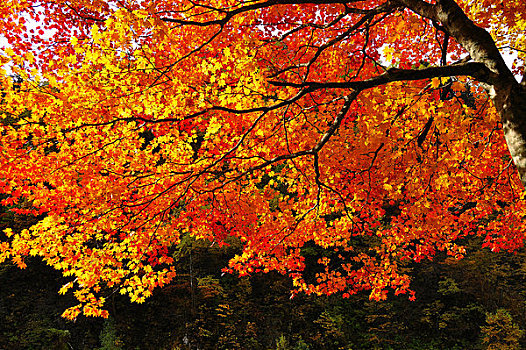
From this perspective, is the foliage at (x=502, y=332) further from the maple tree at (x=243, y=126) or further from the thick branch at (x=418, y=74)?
the thick branch at (x=418, y=74)

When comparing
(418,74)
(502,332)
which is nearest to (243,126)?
(418,74)

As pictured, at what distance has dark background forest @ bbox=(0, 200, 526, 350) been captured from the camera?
12211mm

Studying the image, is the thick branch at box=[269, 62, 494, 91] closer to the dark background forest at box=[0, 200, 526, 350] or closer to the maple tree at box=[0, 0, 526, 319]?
the maple tree at box=[0, 0, 526, 319]

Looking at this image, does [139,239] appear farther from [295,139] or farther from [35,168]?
[295,139]

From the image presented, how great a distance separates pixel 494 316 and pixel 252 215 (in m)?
12.2

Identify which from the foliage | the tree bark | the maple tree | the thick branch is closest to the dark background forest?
the foliage

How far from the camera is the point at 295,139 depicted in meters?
6.91

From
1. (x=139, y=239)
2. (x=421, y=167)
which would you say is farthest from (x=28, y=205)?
(x=421, y=167)

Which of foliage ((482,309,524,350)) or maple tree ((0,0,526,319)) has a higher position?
maple tree ((0,0,526,319))

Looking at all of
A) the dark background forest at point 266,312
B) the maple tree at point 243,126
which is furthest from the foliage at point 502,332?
the maple tree at point 243,126

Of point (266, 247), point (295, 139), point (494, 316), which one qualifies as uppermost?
point (295, 139)

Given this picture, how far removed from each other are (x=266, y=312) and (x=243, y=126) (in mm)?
10730

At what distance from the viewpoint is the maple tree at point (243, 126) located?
3621mm

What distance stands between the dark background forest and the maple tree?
20.0ft
